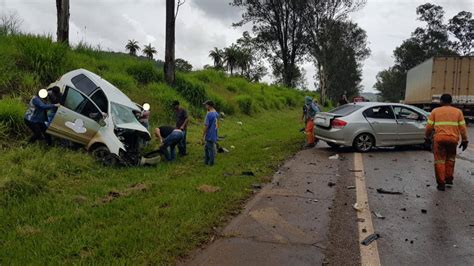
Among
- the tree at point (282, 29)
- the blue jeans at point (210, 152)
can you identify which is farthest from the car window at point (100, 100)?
the tree at point (282, 29)

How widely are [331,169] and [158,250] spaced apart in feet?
19.6

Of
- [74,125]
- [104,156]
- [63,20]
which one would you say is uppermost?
[63,20]

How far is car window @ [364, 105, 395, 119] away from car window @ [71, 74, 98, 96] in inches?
298

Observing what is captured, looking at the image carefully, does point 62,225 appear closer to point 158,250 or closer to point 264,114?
point 158,250

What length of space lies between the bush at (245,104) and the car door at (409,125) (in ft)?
34.7

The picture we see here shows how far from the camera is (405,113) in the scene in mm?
12328

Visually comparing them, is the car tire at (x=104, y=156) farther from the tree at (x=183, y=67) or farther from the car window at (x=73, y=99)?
the tree at (x=183, y=67)

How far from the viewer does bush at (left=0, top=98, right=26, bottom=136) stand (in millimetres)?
9336

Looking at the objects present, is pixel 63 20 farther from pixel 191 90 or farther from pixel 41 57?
pixel 191 90

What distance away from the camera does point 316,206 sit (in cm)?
639

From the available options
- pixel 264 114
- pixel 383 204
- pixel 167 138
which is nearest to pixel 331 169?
pixel 383 204

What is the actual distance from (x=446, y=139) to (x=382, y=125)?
4355mm

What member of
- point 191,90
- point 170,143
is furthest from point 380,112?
point 191,90

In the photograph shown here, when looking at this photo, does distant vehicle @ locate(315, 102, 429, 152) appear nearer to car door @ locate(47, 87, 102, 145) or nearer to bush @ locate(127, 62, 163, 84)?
car door @ locate(47, 87, 102, 145)
